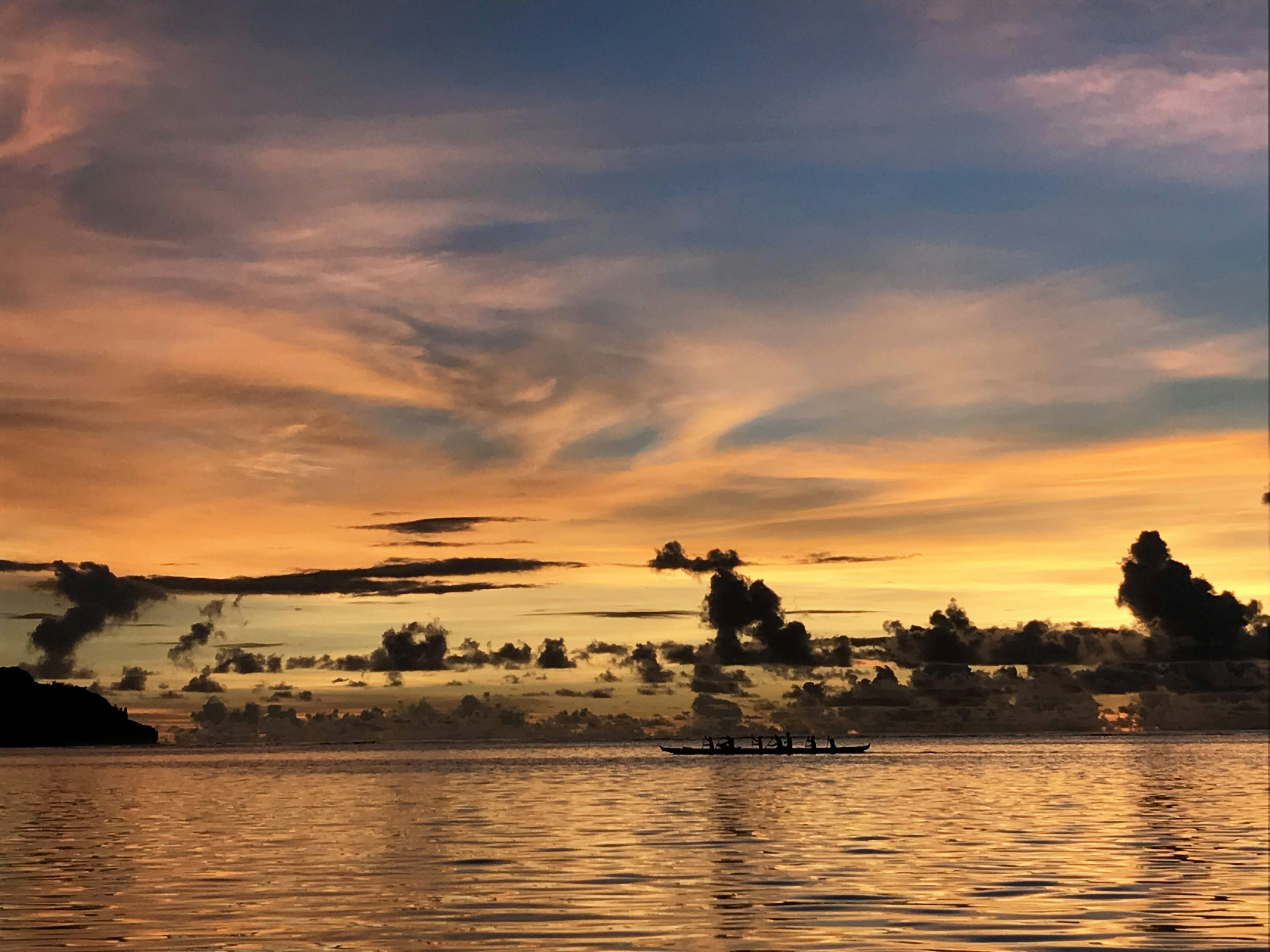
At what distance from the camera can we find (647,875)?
59.8 m

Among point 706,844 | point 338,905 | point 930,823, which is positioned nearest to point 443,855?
point 706,844

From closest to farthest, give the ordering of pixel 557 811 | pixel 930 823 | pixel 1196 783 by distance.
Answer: pixel 930 823 < pixel 557 811 < pixel 1196 783

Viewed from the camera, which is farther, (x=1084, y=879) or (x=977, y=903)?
(x=1084, y=879)

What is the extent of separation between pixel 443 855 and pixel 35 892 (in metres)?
20.9

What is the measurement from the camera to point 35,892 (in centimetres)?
5509

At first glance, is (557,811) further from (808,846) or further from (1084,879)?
(1084,879)

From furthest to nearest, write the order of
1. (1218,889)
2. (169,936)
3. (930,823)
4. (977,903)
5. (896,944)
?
(930,823) → (1218,889) → (977,903) → (169,936) → (896,944)

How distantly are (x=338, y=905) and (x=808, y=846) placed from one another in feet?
100.0

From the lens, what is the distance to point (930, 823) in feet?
294

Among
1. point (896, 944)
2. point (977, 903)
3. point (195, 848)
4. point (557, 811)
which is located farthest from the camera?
point (557, 811)

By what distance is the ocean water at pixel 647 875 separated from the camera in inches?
1715

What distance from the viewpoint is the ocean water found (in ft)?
143

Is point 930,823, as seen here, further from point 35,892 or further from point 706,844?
point 35,892

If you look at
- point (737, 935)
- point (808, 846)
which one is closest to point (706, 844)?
point (808, 846)
